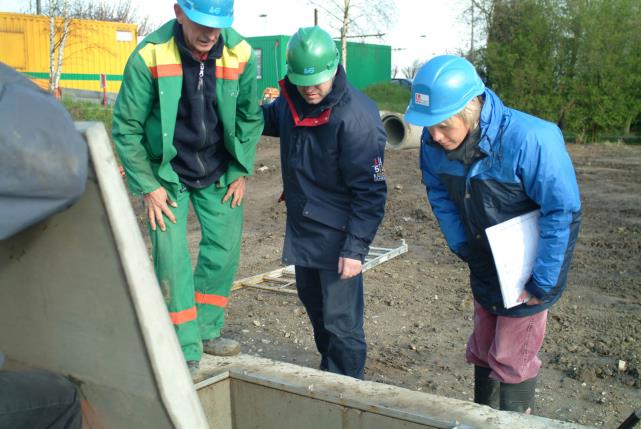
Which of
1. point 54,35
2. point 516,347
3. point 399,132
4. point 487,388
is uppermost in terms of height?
point 54,35

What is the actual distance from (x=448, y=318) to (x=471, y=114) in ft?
9.61

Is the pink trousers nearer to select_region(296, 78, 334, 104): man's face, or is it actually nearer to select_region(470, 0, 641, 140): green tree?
select_region(296, 78, 334, 104): man's face

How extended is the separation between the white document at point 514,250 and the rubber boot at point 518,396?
1.46 feet

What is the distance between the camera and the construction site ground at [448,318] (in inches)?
177

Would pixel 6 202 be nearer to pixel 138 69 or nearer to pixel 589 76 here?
pixel 138 69

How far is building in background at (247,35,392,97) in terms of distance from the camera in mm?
29344

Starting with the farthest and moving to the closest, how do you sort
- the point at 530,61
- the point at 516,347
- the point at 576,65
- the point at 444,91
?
1. the point at 530,61
2. the point at 576,65
3. the point at 516,347
4. the point at 444,91

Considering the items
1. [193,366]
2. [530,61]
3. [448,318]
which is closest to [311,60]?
[193,366]

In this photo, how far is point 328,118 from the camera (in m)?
3.58

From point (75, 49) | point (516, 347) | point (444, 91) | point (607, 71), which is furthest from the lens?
point (75, 49)

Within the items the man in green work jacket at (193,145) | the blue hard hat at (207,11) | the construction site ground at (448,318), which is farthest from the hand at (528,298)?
the blue hard hat at (207,11)

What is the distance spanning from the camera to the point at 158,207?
11.3ft

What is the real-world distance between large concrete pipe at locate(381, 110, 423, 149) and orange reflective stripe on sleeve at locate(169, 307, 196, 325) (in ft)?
32.4

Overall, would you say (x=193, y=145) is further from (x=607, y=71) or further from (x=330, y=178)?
(x=607, y=71)
